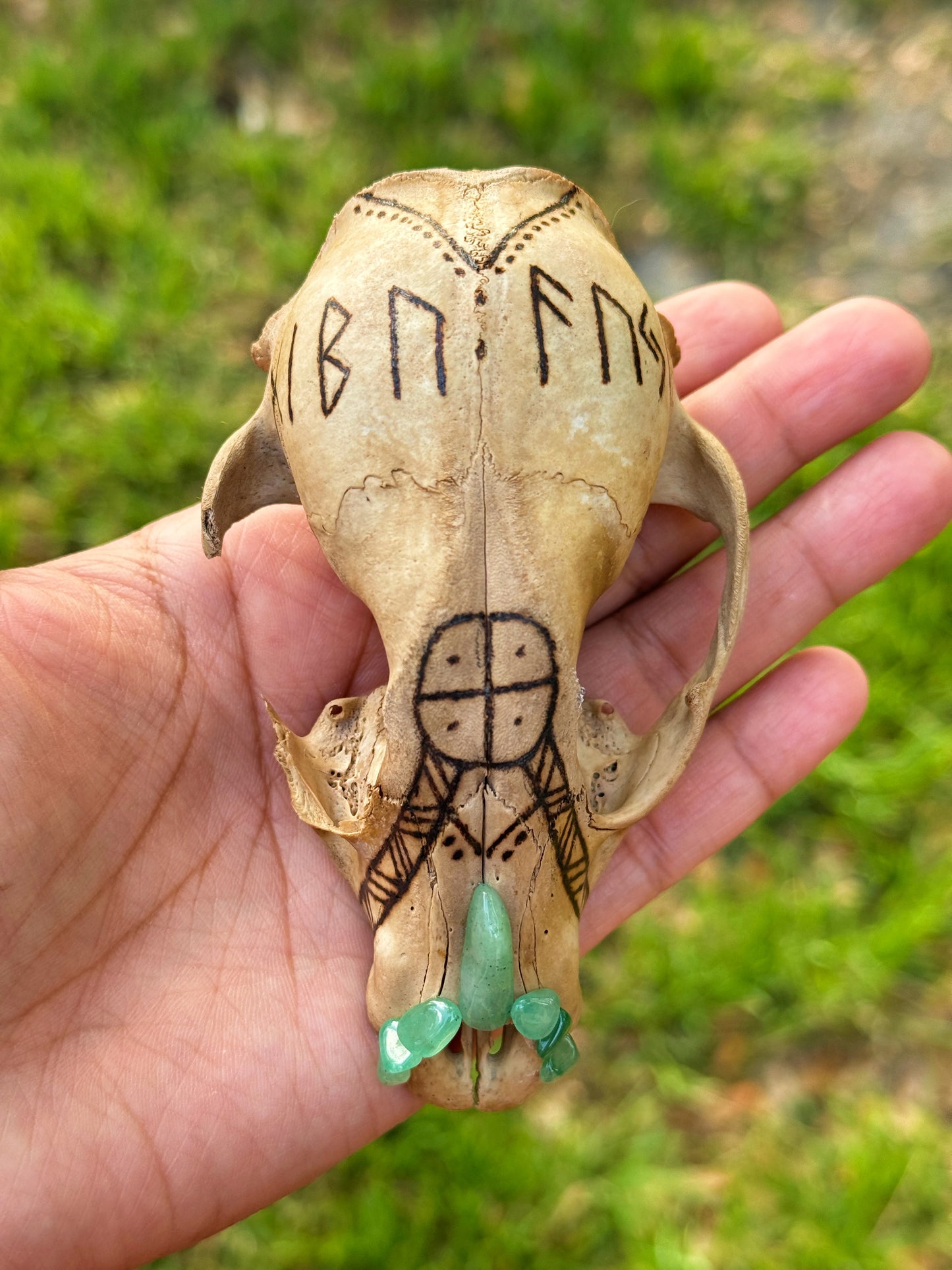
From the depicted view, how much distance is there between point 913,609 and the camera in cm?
418

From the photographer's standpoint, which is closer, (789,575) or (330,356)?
(330,356)

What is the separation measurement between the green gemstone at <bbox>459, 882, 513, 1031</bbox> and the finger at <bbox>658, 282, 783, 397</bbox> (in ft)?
6.57

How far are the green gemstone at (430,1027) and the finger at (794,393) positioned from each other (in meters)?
1.40

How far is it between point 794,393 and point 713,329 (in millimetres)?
397

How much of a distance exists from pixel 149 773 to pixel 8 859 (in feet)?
1.35

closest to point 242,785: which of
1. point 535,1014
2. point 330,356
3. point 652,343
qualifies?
point 535,1014

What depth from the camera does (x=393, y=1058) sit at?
2.45 meters

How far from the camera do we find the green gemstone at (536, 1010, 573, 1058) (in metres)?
2.50

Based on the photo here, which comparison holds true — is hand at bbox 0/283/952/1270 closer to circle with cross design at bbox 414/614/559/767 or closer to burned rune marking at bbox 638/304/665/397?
circle with cross design at bbox 414/614/559/767

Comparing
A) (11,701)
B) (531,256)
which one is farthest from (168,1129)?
(531,256)

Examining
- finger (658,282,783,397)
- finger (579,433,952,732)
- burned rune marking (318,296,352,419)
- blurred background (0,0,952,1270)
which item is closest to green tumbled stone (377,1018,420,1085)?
blurred background (0,0,952,1270)

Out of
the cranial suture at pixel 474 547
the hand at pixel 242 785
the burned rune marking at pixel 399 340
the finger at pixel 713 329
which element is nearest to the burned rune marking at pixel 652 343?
the cranial suture at pixel 474 547

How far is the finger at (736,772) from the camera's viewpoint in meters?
3.26

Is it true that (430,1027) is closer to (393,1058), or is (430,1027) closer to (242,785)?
(393,1058)
